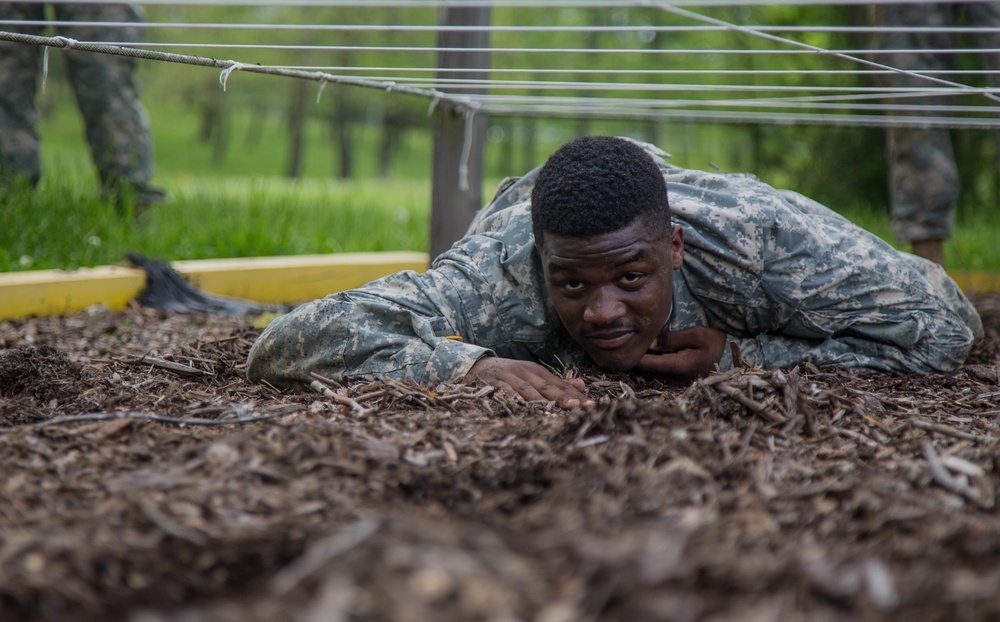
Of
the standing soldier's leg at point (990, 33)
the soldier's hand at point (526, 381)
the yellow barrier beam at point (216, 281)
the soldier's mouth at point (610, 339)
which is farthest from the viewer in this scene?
the standing soldier's leg at point (990, 33)

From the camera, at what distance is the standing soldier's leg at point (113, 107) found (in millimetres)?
6188

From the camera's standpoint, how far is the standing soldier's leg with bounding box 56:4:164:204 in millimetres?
6188

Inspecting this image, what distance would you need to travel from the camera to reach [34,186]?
608cm

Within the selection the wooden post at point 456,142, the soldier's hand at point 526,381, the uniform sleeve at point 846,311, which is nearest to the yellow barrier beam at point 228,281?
the wooden post at point 456,142

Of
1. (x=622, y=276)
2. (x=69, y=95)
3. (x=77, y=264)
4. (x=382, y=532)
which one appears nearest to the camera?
(x=382, y=532)

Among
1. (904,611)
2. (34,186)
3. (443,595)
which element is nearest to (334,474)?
(443,595)

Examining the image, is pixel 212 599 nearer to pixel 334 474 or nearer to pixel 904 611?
pixel 334 474

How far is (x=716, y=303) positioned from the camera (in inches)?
131

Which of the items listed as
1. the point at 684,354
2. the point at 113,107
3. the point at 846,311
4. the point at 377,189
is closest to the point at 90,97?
the point at 113,107

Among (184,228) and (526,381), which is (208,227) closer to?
(184,228)

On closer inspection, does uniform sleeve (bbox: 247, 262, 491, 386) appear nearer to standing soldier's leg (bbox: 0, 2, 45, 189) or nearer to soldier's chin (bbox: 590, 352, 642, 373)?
soldier's chin (bbox: 590, 352, 642, 373)

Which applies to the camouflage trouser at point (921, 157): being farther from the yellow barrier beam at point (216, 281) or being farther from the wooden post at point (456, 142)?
the yellow barrier beam at point (216, 281)

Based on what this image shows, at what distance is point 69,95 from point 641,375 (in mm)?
37789

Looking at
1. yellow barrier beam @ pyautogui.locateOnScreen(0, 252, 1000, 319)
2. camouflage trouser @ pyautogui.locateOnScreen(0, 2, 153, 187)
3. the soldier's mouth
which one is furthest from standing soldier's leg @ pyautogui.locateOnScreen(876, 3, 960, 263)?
camouflage trouser @ pyautogui.locateOnScreen(0, 2, 153, 187)
